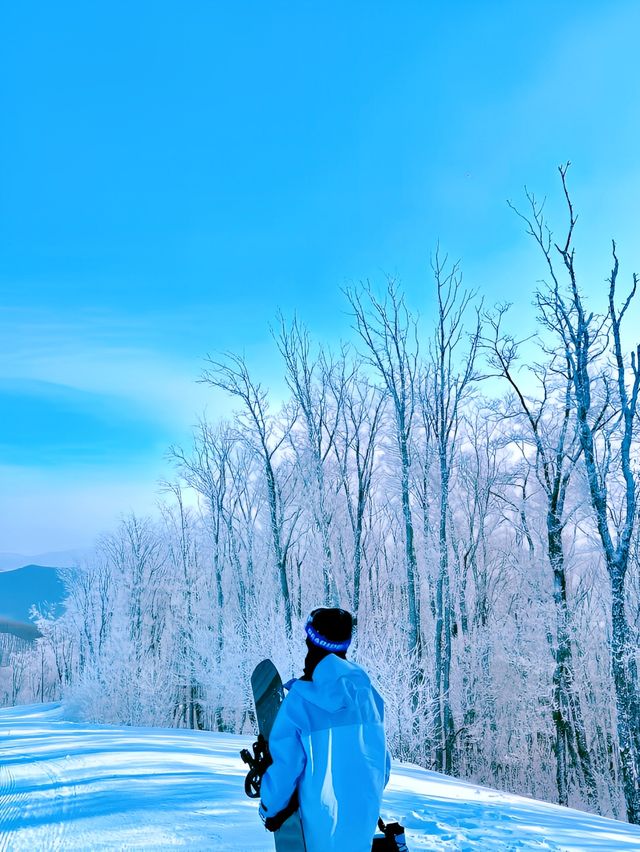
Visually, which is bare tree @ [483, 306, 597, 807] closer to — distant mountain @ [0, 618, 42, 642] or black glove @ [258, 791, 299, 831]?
black glove @ [258, 791, 299, 831]

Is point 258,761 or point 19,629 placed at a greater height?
point 258,761

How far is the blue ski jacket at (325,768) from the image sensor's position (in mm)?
2352

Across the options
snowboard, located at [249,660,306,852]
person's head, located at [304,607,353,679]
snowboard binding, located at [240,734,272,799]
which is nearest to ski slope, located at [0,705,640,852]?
snowboard, located at [249,660,306,852]

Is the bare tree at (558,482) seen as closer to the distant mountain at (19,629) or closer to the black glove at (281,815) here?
the black glove at (281,815)

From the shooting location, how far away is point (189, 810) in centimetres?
447

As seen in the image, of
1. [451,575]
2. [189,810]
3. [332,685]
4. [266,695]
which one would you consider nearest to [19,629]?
[451,575]

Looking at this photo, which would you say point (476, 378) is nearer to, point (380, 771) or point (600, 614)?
point (600, 614)

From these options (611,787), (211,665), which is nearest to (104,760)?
(211,665)

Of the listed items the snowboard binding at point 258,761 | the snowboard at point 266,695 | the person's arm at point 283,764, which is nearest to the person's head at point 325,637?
the person's arm at point 283,764

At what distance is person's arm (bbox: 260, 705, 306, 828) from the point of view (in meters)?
2.34

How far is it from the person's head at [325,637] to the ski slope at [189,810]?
2.18 m

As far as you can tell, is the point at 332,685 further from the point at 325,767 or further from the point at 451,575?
the point at 451,575

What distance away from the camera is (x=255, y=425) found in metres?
19.3

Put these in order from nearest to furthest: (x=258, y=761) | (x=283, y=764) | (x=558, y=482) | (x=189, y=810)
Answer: (x=283, y=764) → (x=258, y=761) → (x=189, y=810) → (x=558, y=482)
